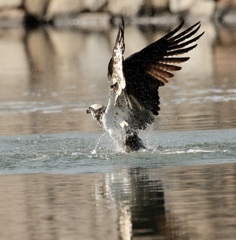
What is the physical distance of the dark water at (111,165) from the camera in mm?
8383

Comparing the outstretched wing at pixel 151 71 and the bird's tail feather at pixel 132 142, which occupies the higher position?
the outstretched wing at pixel 151 71

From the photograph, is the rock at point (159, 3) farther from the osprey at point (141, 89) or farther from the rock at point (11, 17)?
the osprey at point (141, 89)

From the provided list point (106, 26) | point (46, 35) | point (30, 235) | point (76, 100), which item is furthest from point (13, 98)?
point (106, 26)

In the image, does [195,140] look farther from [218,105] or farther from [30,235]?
[30,235]

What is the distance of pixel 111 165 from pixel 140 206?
253cm

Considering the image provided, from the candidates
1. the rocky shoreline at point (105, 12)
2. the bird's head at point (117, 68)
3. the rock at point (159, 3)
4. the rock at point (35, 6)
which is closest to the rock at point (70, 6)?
the rocky shoreline at point (105, 12)

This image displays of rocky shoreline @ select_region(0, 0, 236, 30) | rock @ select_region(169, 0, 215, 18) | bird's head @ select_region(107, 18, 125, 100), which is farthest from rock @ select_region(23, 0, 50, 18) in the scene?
bird's head @ select_region(107, 18, 125, 100)

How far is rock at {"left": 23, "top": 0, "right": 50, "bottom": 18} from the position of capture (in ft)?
132

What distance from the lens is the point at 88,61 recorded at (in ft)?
85.9

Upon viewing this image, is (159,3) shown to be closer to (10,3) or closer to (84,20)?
(84,20)

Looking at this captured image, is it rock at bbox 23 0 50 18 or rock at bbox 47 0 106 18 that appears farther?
rock at bbox 23 0 50 18

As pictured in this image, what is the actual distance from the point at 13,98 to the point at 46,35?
17783 millimetres

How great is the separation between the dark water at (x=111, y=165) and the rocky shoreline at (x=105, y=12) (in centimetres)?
1423

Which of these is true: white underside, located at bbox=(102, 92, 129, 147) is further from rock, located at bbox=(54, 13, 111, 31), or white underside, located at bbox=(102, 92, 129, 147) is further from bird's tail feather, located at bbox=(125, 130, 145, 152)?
rock, located at bbox=(54, 13, 111, 31)
